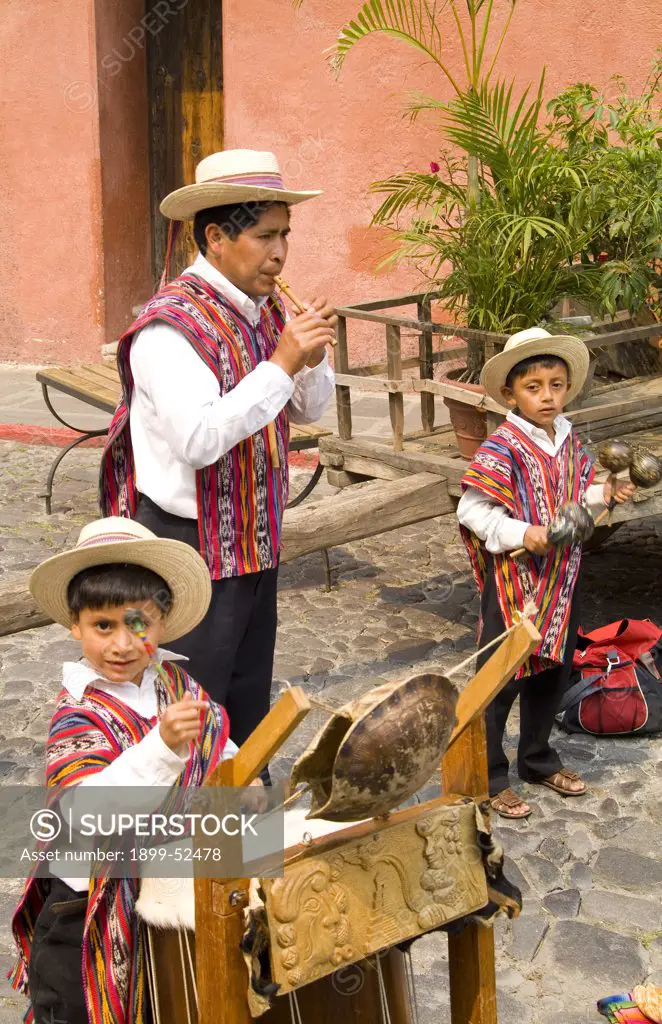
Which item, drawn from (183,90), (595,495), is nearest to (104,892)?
(595,495)

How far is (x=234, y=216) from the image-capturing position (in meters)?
3.12

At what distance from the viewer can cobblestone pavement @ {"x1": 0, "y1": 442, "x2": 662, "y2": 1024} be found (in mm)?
3242

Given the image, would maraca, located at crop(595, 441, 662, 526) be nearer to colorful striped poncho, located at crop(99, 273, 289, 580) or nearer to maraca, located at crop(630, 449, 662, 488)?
maraca, located at crop(630, 449, 662, 488)

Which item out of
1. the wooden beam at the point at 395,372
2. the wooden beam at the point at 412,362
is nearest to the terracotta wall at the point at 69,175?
the wooden beam at the point at 412,362

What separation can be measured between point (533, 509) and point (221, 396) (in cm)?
112

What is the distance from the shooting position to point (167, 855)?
7.23 feet

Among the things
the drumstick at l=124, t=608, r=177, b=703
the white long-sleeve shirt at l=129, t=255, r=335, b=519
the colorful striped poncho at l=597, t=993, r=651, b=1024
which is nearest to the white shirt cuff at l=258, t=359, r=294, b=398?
the white long-sleeve shirt at l=129, t=255, r=335, b=519

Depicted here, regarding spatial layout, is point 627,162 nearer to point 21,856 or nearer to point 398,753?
point 21,856

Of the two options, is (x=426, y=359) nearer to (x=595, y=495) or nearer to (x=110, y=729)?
(x=595, y=495)

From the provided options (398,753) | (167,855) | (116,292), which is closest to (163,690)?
(167,855)

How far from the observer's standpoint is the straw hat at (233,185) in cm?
306

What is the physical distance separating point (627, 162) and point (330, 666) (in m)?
2.22

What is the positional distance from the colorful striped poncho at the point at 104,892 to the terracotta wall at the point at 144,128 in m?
6.33

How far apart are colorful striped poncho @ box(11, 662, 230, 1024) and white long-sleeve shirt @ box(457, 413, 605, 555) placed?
162cm
